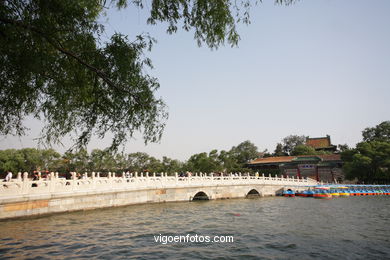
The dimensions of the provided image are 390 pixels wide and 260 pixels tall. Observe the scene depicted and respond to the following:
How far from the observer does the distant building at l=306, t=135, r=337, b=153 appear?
56.5 meters

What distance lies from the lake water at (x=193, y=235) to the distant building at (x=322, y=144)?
150ft

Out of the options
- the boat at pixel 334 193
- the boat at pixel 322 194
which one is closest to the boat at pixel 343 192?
the boat at pixel 334 193

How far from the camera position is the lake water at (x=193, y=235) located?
7570mm

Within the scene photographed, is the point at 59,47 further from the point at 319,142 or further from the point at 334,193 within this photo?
the point at 319,142

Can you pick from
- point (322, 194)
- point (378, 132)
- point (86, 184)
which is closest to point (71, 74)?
point (86, 184)

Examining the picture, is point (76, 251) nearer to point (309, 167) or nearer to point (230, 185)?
point (230, 185)

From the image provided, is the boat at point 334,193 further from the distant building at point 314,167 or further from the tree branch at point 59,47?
the tree branch at point 59,47

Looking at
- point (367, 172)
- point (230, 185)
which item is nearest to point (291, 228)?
point (230, 185)

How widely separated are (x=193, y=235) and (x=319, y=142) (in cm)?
5518

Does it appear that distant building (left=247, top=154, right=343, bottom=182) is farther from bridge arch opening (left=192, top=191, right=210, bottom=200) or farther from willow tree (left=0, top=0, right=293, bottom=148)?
willow tree (left=0, top=0, right=293, bottom=148)

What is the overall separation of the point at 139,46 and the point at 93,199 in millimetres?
13070

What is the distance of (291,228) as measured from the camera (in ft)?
37.0

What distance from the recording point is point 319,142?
5831cm

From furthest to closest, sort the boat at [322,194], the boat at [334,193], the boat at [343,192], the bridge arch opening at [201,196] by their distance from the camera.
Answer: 1. the boat at [343,192]
2. the boat at [334,193]
3. the boat at [322,194]
4. the bridge arch opening at [201,196]
